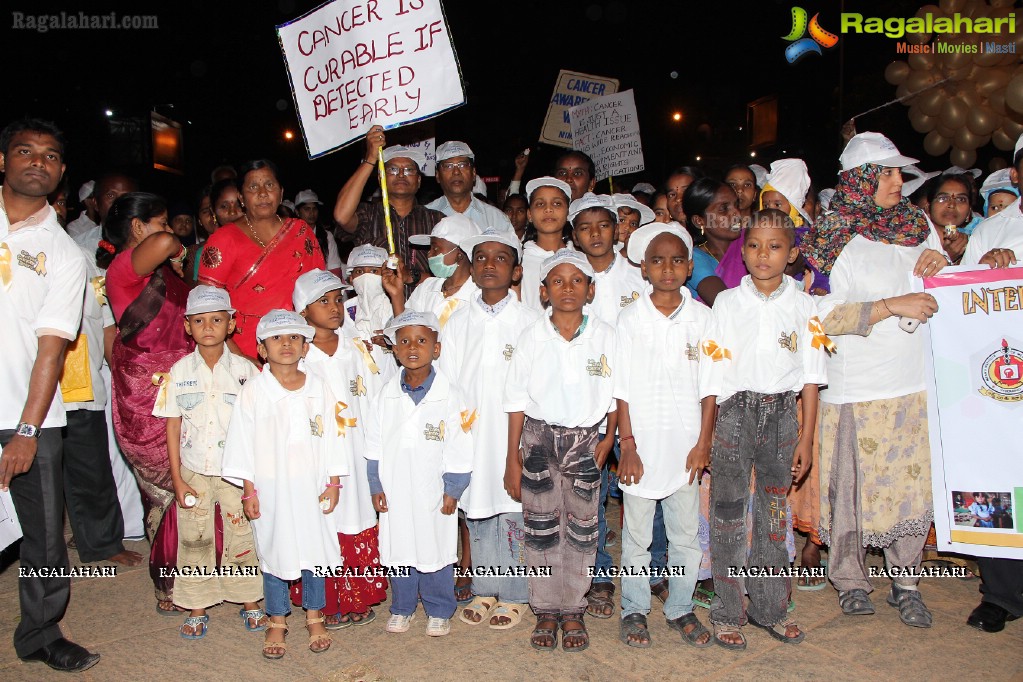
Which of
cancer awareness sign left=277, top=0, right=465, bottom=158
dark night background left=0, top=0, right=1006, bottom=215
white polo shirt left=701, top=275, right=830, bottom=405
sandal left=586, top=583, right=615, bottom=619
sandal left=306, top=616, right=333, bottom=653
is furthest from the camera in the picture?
dark night background left=0, top=0, right=1006, bottom=215

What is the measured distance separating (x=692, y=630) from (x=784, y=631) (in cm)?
48

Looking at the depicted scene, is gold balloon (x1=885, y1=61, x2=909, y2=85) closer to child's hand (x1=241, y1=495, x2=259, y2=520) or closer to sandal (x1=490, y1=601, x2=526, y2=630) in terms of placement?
sandal (x1=490, y1=601, x2=526, y2=630)

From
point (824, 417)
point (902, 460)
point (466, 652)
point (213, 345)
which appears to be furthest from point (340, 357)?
point (902, 460)

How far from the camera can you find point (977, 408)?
4.03 m

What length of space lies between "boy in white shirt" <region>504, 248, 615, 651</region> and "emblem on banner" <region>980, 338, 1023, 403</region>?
6.40ft

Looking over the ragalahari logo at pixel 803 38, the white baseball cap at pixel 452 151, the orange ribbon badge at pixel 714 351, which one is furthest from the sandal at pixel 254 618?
the ragalahari logo at pixel 803 38

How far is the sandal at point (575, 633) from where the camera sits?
393 centimetres

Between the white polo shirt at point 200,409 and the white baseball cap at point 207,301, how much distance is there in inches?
11.6

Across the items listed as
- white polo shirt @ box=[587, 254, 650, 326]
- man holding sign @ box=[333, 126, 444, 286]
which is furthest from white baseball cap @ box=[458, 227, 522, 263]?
man holding sign @ box=[333, 126, 444, 286]

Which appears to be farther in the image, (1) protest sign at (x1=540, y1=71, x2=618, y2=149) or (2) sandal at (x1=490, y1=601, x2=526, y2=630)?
(1) protest sign at (x1=540, y1=71, x2=618, y2=149)

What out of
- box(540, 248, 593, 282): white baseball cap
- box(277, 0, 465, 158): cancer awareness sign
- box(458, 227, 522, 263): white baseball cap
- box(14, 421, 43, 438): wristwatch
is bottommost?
box(14, 421, 43, 438): wristwatch

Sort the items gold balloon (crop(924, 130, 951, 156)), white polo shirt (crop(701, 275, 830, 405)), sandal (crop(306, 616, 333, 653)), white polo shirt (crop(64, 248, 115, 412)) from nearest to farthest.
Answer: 1. white polo shirt (crop(701, 275, 830, 405))
2. sandal (crop(306, 616, 333, 653))
3. white polo shirt (crop(64, 248, 115, 412))
4. gold balloon (crop(924, 130, 951, 156))

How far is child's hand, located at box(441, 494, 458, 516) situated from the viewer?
13.3 feet

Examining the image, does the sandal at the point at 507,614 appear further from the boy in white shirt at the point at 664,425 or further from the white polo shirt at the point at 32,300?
the white polo shirt at the point at 32,300
